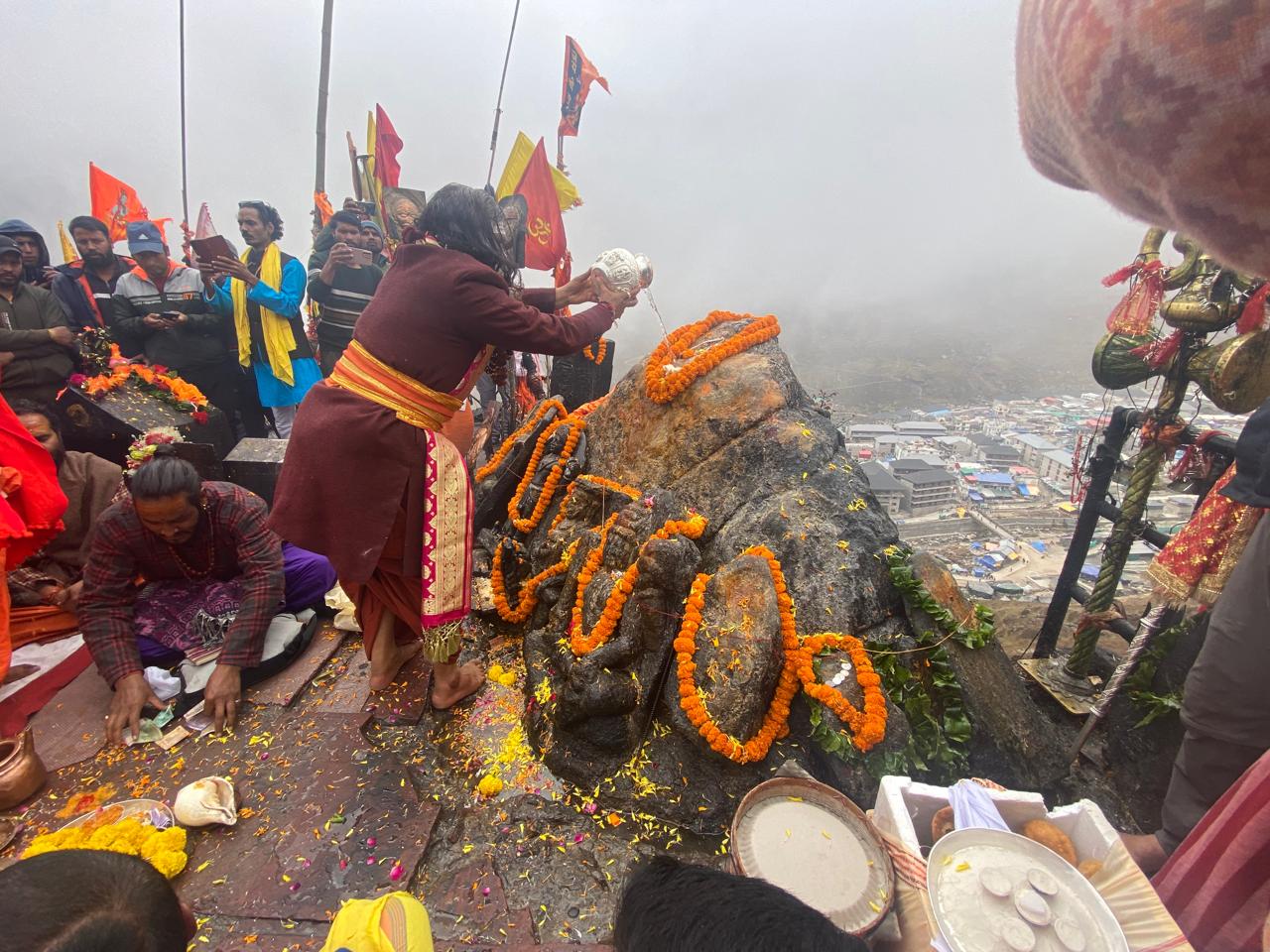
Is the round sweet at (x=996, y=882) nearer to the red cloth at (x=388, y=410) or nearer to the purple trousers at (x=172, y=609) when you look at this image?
the red cloth at (x=388, y=410)

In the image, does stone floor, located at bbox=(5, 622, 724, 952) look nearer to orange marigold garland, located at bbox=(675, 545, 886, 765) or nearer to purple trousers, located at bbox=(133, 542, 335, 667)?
orange marigold garland, located at bbox=(675, 545, 886, 765)

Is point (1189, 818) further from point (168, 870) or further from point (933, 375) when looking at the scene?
point (933, 375)

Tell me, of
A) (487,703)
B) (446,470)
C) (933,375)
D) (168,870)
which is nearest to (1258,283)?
(446,470)

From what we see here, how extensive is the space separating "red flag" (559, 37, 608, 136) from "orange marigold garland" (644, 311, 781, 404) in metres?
8.59

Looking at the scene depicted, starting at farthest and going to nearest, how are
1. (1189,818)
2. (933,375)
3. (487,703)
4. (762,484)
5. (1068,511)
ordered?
(933,375) → (1068,511) → (762,484) → (487,703) → (1189,818)

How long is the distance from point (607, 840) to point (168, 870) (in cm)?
208

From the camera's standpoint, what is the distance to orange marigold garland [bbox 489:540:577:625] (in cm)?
434

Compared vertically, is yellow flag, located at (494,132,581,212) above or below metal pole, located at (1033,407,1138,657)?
above

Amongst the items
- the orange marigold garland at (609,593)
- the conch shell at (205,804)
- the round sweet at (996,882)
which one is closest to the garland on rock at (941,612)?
the orange marigold garland at (609,593)

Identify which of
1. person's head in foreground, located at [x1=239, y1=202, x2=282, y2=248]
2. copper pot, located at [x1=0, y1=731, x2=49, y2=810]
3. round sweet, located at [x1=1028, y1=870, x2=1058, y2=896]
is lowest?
copper pot, located at [x1=0, y1=731, x2=49, y2=810]

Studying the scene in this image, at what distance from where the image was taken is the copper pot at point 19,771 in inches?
117

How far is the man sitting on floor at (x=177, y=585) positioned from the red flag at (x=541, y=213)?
6.83m

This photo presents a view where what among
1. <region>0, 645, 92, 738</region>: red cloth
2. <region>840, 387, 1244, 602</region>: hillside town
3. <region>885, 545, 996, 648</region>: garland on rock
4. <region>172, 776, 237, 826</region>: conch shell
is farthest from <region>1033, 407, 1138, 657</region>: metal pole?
<region>0, 645, 92, 738</region>: red cloth

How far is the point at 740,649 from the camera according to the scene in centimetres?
318
